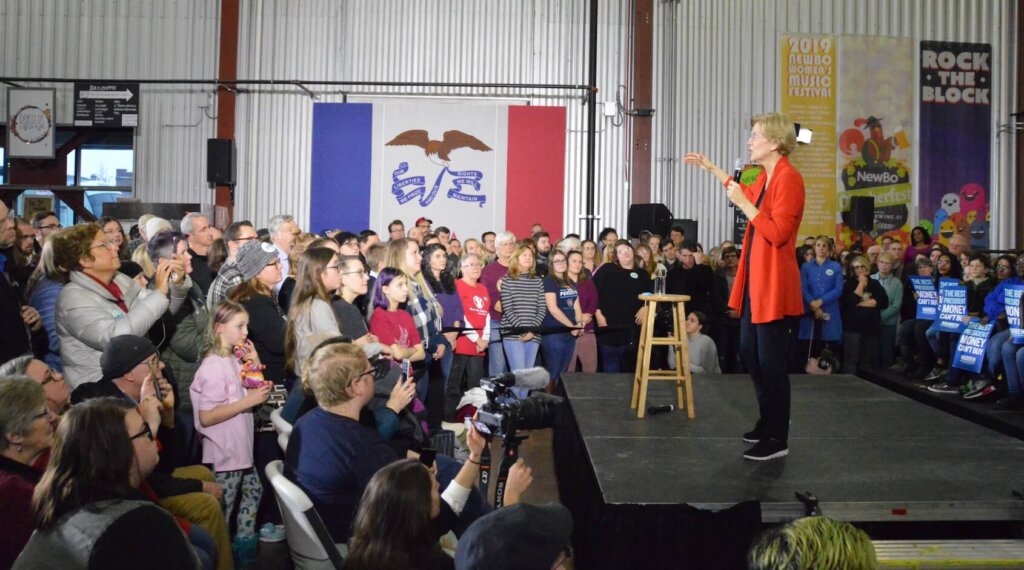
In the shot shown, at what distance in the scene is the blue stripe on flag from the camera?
523 inches

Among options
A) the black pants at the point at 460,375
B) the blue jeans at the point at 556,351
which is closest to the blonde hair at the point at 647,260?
the blue jeans at the point at 556,351

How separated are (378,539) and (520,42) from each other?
1228 cm

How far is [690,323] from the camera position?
7129 millimetres

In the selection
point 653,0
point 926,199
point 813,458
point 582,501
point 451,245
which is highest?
point 653,0

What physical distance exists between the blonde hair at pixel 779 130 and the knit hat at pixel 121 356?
2.74 m

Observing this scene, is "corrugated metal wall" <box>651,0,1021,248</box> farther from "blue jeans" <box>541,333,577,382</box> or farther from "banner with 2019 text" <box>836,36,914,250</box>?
"blue jeans" <box>541,333,577,382</box>

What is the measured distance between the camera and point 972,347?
6.75 meters

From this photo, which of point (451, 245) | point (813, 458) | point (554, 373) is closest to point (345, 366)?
point (813, 458)

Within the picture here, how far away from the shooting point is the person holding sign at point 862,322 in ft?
29.0

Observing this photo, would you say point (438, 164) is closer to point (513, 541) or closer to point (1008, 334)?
point (1008, 334)

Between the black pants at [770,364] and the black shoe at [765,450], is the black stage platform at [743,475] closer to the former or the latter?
the black shoe at [765,450]

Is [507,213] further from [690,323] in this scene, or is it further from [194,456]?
[194,456]

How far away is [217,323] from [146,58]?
10965 mm

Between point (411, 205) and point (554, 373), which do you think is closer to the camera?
point (554, 373)
